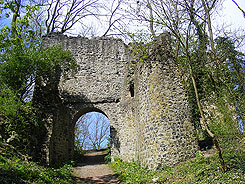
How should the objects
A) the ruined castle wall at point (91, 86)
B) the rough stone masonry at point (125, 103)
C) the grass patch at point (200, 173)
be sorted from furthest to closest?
the ruined castle wall at point (91, 86) → the rough stone masonry at point (125, 103) → the grass patch at point (200, 173)

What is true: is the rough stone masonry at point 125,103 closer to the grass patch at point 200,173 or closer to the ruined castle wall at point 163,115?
the ruined castle wall at point 163,115

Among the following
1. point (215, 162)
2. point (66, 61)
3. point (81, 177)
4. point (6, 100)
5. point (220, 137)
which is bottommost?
point (81, 177)

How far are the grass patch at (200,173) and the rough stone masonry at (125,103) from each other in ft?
1.35

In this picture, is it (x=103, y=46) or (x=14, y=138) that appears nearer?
(x=14, y=138)

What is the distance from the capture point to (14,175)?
5543 mm

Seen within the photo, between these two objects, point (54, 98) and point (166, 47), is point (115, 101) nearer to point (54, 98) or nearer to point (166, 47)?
point (54, 98)

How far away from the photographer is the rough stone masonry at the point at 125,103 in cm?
746

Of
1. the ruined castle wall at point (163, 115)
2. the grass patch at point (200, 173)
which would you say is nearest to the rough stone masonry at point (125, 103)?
the ruined castle wall at point (163, 115)

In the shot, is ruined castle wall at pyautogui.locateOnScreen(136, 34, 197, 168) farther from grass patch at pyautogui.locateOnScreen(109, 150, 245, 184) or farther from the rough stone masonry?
grass patch at pyautogui.locateOnScreen(109, 150, 245, 184)

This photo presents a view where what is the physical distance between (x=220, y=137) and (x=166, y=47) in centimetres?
399

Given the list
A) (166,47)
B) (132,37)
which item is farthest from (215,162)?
(132,37)

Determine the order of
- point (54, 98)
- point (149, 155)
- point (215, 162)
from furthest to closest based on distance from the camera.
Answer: point (54, 98)
point (149, 155)
point (215, 162)

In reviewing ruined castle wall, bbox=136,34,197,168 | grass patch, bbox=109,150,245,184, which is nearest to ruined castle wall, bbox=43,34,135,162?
ruined castle wall, bbox=136,34,197,168

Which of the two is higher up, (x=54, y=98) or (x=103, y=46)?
(x=103, y=46)
